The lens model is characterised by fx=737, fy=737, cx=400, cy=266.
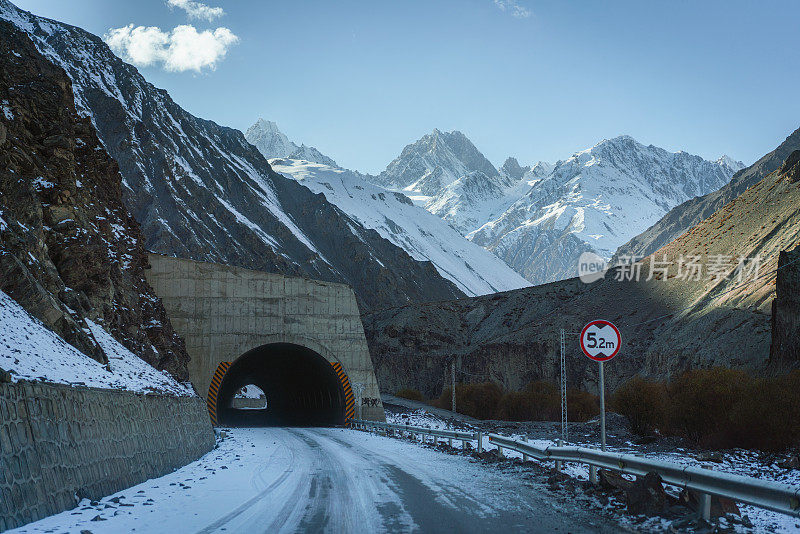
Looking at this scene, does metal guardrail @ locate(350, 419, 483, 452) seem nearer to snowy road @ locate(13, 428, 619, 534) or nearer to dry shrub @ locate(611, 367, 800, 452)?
snowy road @ locate(13, 428, 619, 534)

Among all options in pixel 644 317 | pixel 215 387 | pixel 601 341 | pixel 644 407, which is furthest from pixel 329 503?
pixel 644 317

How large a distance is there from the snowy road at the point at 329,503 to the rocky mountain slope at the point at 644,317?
133ft

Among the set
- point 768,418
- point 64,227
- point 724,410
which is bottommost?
point 724,410

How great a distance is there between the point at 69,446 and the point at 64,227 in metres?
18.6

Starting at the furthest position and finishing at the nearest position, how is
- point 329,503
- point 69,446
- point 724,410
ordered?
point 724,410 < point 329,503 < point 69,446

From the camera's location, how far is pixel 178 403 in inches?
685

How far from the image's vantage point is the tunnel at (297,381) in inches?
1747

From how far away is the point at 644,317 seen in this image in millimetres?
82062

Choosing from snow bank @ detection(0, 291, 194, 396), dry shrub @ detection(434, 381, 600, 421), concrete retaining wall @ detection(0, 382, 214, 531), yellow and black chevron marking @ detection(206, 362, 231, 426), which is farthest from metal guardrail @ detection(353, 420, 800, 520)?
dry shrub @ detection(434, 381, 600, 421)

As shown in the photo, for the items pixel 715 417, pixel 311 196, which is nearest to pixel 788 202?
Result: pixel 715 417

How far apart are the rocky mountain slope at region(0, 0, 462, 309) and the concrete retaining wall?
89851 millimetres

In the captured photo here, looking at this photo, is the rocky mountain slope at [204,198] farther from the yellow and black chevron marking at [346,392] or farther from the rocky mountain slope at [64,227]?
the rocky mountain slope at [64,227]

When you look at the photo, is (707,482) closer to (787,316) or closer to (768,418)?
(768,418)

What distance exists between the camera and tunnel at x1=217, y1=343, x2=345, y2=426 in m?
44.4
